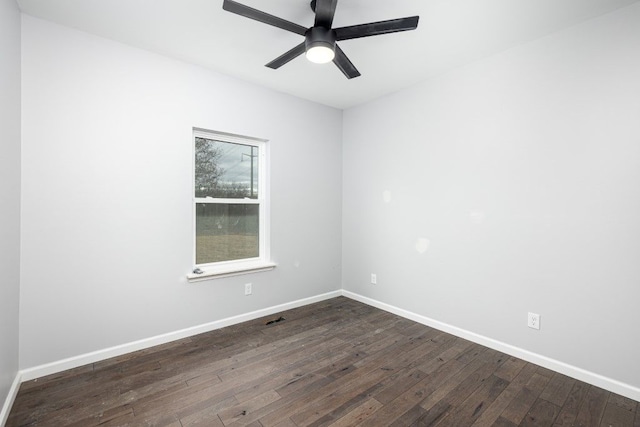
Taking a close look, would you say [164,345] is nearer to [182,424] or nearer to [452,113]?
[182,424]

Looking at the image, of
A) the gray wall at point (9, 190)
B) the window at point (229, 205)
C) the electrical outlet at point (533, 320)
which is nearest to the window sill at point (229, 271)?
the window at point (229, 205)

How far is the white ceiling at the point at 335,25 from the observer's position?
2.02 metres

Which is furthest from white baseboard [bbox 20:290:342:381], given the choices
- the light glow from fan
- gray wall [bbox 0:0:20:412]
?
the light glow from fan

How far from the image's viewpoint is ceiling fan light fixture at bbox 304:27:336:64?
188cm

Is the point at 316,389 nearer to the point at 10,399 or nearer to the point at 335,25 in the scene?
the point at 10,399

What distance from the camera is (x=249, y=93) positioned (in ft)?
10.7

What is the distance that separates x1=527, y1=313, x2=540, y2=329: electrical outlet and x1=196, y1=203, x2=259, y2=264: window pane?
2.74 meters

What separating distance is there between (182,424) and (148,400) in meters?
0.39

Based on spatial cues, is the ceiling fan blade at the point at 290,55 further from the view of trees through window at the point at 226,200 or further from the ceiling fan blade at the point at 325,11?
the view of trees through window at the point at 226,200

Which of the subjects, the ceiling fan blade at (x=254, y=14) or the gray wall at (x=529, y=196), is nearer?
the ceiling fan blade at (x=254, y=14)

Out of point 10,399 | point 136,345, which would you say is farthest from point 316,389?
point 10,399

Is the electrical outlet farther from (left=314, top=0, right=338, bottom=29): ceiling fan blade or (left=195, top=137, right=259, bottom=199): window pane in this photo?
(left=195, top=137, right=259, bottom=199): window pane

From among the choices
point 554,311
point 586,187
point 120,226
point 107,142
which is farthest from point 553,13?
point 120,226

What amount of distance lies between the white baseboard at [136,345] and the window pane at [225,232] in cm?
65
